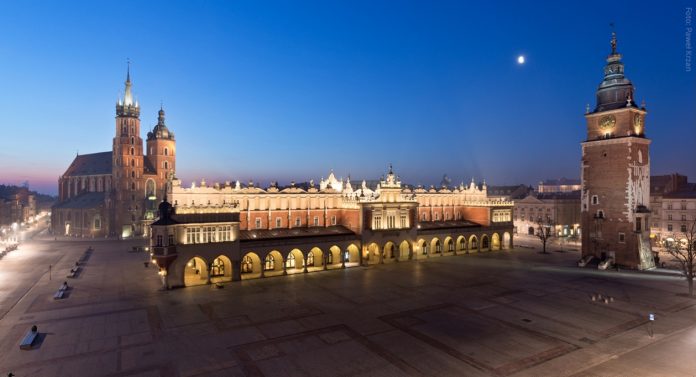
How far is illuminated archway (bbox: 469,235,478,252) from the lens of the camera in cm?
7144

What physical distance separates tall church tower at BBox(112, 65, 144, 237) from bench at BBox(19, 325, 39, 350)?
7778 centimetres

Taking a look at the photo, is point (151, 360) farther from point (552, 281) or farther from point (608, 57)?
point (608, 57)

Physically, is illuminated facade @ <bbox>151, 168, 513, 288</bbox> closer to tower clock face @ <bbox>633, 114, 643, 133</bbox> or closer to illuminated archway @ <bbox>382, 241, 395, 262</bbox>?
illuminated archway @ <bbox>382, 241, 395, 262</bbox>

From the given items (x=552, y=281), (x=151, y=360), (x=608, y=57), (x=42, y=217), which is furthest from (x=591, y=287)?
(x=42, y=217)

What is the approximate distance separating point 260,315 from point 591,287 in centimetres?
3762

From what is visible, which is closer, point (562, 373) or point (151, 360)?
point (562, 373)

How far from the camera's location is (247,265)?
5025 centimetres

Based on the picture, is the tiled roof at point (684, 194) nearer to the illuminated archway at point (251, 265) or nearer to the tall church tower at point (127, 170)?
the illuminated archway at point (251, 265)

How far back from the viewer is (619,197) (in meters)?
55.2

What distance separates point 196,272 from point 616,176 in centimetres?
6180

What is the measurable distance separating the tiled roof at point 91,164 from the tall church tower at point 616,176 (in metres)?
115

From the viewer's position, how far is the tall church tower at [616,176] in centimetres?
5409

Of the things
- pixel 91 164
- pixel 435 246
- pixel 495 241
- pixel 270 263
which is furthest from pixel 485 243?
pixel 91 164

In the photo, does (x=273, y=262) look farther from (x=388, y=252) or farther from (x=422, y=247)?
(x=422, y=247)
